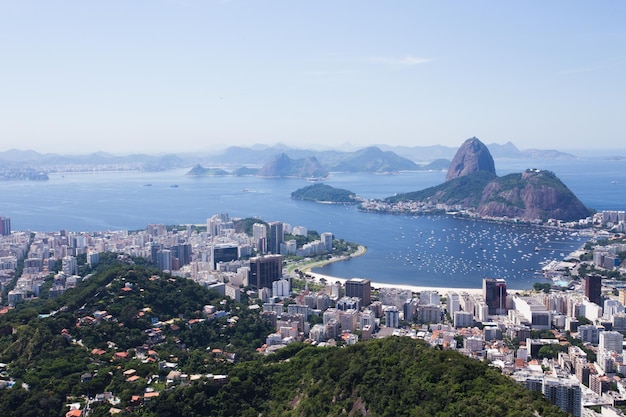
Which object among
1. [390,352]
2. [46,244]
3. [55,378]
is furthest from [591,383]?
[46,244]

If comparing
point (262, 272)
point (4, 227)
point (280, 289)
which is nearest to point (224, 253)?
point (262, 272)

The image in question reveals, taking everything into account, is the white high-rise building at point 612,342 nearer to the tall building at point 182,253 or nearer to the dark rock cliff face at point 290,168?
the tall building at point 182,253

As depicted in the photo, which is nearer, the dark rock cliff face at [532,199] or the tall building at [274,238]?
the tall building at [274,238]

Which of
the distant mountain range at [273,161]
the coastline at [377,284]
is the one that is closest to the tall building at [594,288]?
the coastline at [377,284]

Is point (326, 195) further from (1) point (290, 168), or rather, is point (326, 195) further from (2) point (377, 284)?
(1) point (290, 168)

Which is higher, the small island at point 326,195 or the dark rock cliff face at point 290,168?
the dark rock cliff face at point 290,168
